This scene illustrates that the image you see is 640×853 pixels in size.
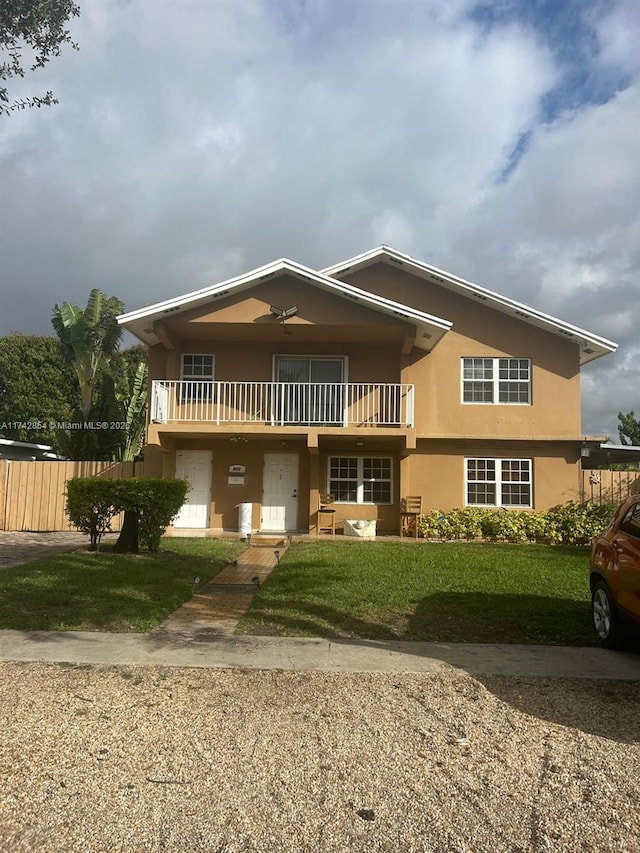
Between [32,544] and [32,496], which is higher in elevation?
[32,496]

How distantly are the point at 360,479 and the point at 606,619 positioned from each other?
36.4 ft

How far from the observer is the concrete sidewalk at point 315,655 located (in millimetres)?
5562

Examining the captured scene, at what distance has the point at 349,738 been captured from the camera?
161 inches

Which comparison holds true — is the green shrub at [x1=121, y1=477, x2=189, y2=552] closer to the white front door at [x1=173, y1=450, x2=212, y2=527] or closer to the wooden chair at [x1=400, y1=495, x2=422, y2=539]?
the white front door at [x1=173, y1=450, x2=212, y2=527]

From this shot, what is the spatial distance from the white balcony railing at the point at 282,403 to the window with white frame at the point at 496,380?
2.09 meters

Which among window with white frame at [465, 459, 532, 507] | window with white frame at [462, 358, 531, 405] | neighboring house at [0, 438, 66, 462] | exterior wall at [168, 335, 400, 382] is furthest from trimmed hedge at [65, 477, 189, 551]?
neighboring house at [0, 438, 66, 462]

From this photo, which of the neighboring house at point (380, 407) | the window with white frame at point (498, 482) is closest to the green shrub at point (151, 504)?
the neighboring house at point (380, 407)

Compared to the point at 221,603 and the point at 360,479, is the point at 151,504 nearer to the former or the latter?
the point at 221,603

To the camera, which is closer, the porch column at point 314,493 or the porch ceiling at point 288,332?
the porch ceiling at point 288,332

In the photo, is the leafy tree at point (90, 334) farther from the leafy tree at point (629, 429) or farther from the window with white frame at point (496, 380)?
the leafy tree at point (629, 429)

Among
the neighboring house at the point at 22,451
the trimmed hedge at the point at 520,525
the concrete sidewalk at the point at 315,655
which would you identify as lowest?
the concrete sidewalk at the point at 315,655

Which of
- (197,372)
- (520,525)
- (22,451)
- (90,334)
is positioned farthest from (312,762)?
(22,451)

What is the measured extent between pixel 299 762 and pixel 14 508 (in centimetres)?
1557

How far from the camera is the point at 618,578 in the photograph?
6.01 m
